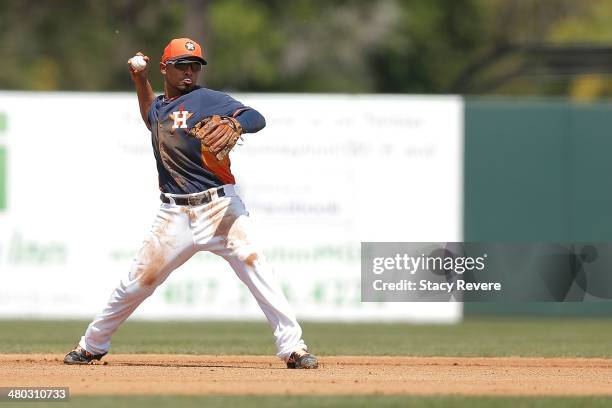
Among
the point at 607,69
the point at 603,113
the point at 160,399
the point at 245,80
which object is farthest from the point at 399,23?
the point at 160,399

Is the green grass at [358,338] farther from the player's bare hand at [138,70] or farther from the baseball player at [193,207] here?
the player's bare hand at [138,70]

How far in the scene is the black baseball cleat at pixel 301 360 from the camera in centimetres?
962

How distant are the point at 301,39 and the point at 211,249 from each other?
88.6 ft

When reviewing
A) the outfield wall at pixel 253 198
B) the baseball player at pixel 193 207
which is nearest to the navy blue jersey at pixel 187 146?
the baseball player at pixel 193 207

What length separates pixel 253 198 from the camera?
16.0m

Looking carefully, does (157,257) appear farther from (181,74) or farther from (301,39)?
(301,39)

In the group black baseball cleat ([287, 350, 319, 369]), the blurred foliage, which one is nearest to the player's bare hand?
black baseball cleat ([287, 350, 319, 369])

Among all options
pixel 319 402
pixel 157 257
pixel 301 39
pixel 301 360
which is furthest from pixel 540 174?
pixel 301 39

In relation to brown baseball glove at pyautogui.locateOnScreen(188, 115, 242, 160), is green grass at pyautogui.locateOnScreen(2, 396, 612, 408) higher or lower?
lower

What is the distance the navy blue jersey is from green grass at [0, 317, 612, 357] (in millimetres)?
2456

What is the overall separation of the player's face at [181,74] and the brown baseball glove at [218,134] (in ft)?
1.35

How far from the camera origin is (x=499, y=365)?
10.8 meters

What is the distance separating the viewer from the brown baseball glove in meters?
9.15

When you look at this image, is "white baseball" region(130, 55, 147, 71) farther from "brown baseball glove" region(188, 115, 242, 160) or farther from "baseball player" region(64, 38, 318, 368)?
"brown baseball glove" region(188, 115, 242, 160)
